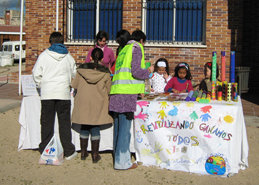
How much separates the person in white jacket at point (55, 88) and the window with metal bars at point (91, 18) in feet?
19.0

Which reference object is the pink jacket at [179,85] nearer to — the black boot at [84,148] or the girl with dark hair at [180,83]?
the girl with dark hair at [180,83]

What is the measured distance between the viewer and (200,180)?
14.2ft

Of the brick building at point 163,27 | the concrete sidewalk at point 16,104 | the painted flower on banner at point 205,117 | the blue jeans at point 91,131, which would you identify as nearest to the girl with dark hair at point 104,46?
the blue jeans at point 91,131

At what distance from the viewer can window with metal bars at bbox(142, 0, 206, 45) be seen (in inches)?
390

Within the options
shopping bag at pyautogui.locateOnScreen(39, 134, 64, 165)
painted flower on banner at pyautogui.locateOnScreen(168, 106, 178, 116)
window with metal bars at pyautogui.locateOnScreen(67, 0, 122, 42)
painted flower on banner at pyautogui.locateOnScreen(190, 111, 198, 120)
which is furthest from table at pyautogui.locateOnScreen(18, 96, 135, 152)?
window with metal bars at pyautogui.locateOnScreen(67, 0, 122, 42)

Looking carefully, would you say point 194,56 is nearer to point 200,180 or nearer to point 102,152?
point 102,152

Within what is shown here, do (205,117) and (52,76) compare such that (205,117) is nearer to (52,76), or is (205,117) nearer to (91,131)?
(91,131)

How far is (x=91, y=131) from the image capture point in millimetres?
4914

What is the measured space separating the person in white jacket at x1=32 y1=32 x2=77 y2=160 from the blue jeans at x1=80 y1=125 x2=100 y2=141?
28 cm

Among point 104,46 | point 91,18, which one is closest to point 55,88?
point 104,46

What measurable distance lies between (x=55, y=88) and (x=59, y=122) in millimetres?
541

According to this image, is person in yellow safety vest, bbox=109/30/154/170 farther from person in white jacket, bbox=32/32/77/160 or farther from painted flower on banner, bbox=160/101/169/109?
person in white jacket, bbox=32/32/77/160

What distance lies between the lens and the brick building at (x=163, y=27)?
376 inches

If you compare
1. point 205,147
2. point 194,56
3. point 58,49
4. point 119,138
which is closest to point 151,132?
point 119,138
